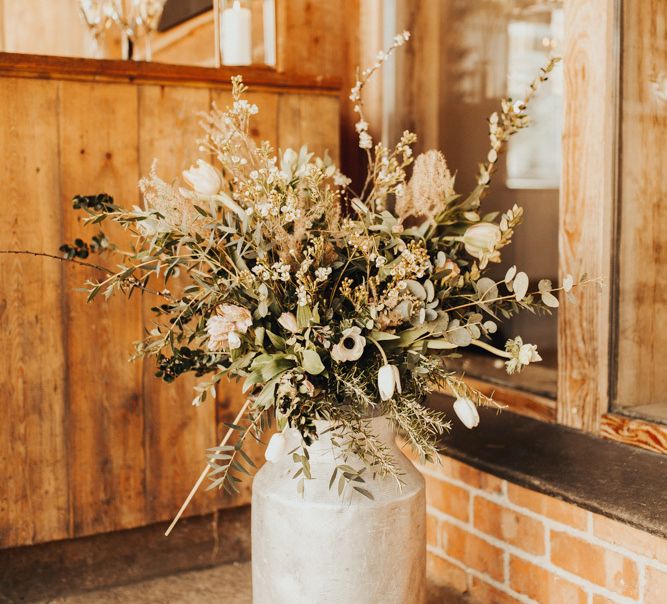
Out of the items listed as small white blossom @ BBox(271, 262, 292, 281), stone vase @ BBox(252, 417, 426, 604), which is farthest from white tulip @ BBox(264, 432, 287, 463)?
small white blossom @ BBox(271, 262, 292, 281)

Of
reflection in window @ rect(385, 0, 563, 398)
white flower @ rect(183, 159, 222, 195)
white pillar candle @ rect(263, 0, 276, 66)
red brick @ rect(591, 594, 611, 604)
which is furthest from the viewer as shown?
reflection in window @ rect(385, 0, 563, 398)

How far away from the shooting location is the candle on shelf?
6.04 feet

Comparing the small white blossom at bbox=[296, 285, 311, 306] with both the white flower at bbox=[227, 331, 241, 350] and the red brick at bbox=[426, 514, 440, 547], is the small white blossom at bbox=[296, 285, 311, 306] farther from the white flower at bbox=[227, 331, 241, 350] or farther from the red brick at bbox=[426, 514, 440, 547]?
the red brick at bbox=[426, 514, 440, 547]

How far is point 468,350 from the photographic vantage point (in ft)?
6.74

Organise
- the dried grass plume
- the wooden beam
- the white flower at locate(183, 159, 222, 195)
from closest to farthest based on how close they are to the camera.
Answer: the white flower at locate(183, 159, 222, 195) < the dried grass plume < the wooden beam

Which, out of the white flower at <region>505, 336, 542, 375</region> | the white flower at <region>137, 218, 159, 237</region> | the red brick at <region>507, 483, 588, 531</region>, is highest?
the white flower at <region>137, 218, 159, 237</region>

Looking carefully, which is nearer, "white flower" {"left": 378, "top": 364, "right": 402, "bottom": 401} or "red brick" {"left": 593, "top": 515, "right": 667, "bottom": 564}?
"white flower" {"left": 378, "top": 364, "right": 402, "bottom": 401}

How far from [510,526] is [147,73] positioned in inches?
46.5

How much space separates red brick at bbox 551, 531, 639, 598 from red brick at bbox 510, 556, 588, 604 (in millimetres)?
32

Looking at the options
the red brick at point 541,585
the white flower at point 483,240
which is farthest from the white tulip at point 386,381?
the red brick at point 541,585

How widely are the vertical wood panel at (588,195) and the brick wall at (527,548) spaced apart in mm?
228

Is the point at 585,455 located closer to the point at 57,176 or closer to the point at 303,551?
the point at 303,551

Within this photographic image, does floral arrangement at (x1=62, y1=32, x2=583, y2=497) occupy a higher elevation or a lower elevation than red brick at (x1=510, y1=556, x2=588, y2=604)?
higher

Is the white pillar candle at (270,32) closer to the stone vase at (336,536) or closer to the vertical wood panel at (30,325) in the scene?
the vertical wood panel at (30,325)
